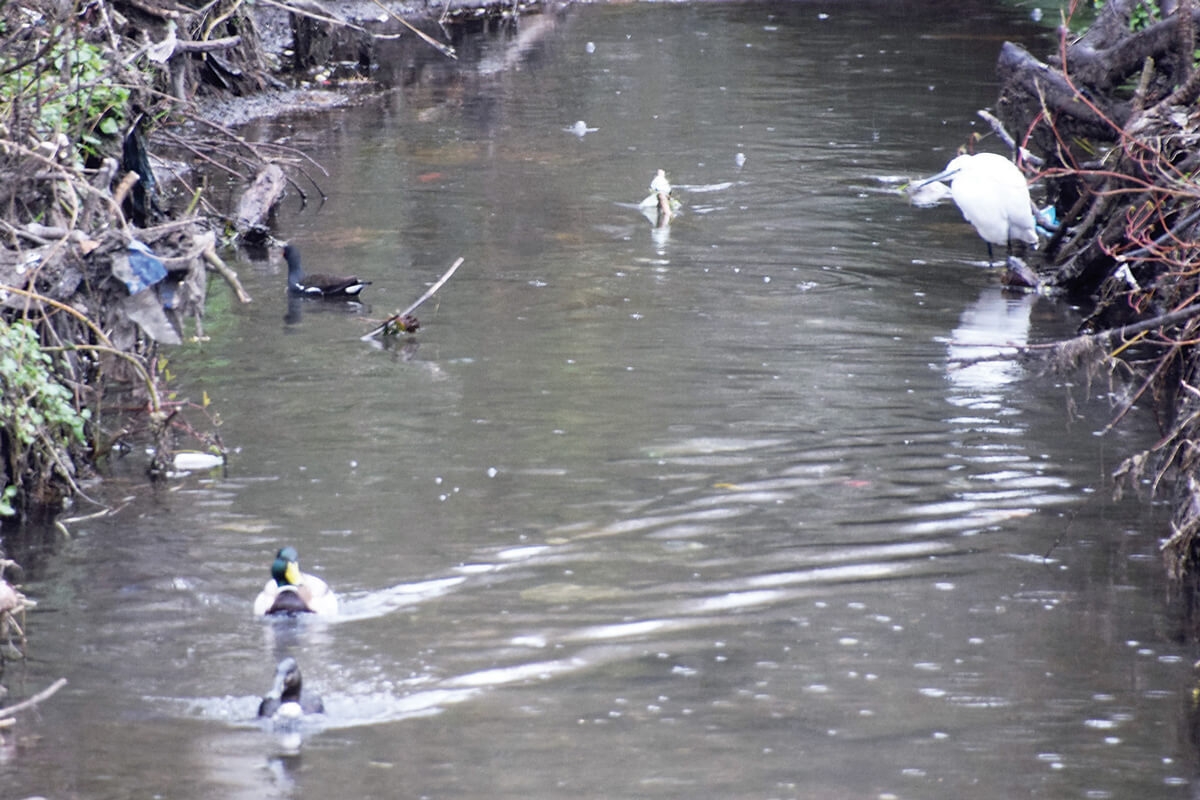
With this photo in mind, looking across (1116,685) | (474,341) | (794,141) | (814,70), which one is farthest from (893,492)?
(814,70)

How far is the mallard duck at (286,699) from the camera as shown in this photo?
613 cm

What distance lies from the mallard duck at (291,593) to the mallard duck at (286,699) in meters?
0.84

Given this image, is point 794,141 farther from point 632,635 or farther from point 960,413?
point 632,635

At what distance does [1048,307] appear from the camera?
12617 millimetres

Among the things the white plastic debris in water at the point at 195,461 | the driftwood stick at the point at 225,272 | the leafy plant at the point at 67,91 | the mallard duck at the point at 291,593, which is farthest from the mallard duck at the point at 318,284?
the mallard duck at the point at 291,593

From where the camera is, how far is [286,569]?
712 centimetres

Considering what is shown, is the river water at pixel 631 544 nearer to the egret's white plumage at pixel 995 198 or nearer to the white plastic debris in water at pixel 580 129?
the egret's white plumage at pixel 995 198

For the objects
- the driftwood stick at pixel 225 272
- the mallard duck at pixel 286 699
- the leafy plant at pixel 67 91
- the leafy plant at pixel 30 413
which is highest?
the leafy plant at pixel 67 91

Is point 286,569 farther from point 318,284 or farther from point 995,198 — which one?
point 995,198

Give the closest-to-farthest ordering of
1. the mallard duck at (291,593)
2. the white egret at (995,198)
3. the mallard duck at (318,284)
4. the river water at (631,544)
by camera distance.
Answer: the river water at (631,544), the mallard duck at (291,593), the mallard duck at (318,284), the white egret at (995,198)

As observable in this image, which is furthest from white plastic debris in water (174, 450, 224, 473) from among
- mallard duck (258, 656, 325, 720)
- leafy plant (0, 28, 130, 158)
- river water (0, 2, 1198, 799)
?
mallard duck (258, 656, 325, 720)

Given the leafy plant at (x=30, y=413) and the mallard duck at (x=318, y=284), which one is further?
the mallard duck at (x=318, y=284)

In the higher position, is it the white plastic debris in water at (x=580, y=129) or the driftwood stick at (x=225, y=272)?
the white plastic debris in water at (x=580, y=129)

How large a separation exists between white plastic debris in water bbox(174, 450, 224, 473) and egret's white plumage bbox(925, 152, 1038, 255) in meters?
6.67
